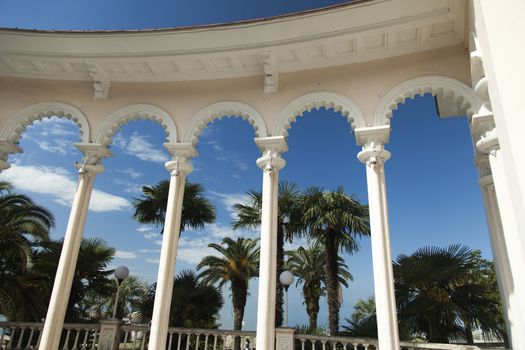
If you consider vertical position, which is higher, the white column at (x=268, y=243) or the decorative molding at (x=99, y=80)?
the decorative molding at (x=99, y=80)

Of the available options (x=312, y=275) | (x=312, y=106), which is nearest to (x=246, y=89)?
(x=312, y=106)

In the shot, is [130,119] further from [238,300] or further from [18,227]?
[238,300]

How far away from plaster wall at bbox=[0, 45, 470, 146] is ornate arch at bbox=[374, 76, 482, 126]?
0.46 ft

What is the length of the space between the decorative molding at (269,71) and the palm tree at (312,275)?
1496 centimetres

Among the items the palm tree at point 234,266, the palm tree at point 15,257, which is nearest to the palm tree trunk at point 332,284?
the palm tree at point 234,266

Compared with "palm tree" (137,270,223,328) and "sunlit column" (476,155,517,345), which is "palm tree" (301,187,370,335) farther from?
"sunlit column" (476,155,517,345)

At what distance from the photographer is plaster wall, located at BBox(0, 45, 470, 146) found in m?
7.62

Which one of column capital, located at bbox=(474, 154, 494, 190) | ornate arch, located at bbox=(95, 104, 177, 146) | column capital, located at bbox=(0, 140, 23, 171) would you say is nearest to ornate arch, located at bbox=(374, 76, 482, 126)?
column capital, located at bbox=(474, 154, 494, 190)

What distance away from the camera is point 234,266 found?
19781 mm

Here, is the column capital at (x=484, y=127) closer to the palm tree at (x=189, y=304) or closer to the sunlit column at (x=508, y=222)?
the sunlit column at (x=508, y=222)

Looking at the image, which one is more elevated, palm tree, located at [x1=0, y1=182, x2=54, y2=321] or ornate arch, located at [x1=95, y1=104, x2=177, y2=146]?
ornate arch, located at [x1=95, y1=104, x2=177, y2=146]

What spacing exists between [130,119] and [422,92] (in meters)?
6.80

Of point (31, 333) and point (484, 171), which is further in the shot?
point (31, 333)

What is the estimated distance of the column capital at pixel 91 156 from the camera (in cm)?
848
